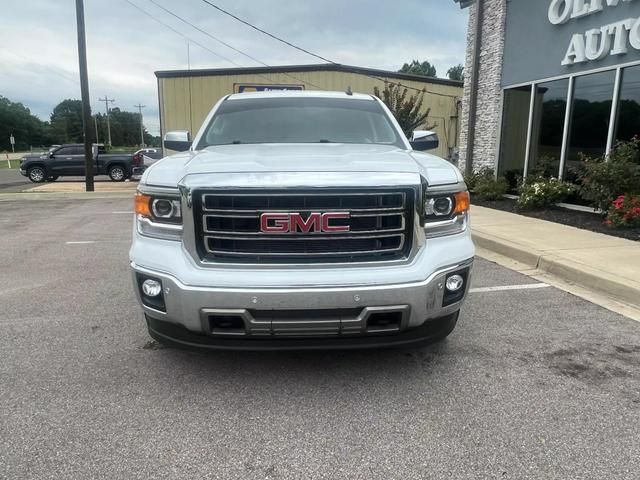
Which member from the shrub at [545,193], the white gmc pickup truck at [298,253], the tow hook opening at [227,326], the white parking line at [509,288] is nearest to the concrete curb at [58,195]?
the shrub at [545,193]

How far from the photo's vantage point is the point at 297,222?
2.68 meters

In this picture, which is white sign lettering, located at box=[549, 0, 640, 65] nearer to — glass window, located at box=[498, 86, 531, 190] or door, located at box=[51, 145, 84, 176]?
glass window, located at box=[498, 86, 531, 190]

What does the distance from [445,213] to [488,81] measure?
10.4 meters

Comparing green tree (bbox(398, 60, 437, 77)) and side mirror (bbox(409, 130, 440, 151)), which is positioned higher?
green tree (bbox(398, 60, 437, 77))

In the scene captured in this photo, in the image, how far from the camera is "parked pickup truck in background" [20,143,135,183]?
70.5 feet

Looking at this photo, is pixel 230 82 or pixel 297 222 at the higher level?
pixel 230 82

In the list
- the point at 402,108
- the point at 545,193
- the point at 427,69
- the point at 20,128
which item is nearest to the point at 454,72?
the point at 427,69

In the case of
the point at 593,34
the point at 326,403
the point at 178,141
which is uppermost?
the point at 593,34

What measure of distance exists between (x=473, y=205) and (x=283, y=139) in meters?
7.66

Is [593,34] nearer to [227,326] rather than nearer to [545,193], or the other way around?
[545,193]

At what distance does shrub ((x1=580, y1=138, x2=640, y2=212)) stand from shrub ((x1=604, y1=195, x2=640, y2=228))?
0.38 meters

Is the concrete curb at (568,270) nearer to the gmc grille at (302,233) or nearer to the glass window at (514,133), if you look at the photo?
the gmc grille at (302,233)

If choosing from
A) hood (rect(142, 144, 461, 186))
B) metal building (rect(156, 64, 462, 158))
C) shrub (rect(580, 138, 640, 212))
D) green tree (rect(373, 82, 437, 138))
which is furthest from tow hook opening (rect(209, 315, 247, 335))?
metal building (rect(156, 64, 462, 158))

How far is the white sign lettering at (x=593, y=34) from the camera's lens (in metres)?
8.20
